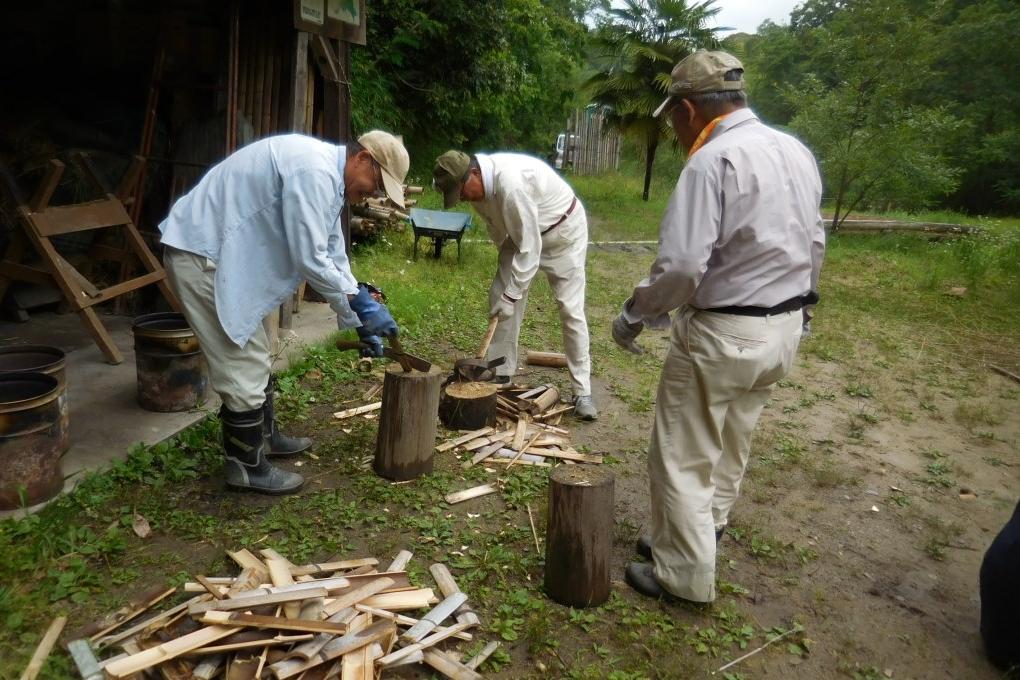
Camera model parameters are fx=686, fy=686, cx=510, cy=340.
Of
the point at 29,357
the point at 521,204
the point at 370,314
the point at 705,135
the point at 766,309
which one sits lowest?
the point at 29,357

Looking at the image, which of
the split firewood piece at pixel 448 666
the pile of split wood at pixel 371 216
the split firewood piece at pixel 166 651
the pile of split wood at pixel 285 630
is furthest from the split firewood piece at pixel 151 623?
the pile of split wood at pixel 371 216

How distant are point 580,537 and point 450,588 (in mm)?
670

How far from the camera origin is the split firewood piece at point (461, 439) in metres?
4.75

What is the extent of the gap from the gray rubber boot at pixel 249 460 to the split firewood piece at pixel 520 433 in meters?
1.51

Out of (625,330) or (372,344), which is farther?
(372,344)

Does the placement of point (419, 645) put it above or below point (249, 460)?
below

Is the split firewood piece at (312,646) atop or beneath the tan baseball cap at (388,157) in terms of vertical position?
beneath

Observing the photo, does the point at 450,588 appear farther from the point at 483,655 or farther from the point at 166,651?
the point at 166,651

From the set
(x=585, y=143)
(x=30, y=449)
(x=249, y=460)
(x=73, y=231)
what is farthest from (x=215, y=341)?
(x=585, y=143)

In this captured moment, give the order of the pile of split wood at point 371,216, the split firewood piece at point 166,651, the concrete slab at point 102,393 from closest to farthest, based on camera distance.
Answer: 1. the split firewood piece at point 166,651
2. the concrete slab at point 102,393
3. the pile of split wood at point 371,216

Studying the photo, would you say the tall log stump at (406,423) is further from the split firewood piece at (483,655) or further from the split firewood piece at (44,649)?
the split firewood piece at (44,649)

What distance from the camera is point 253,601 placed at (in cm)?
275

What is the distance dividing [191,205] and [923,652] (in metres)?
4.16

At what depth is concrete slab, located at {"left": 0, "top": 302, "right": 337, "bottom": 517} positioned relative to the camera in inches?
160
